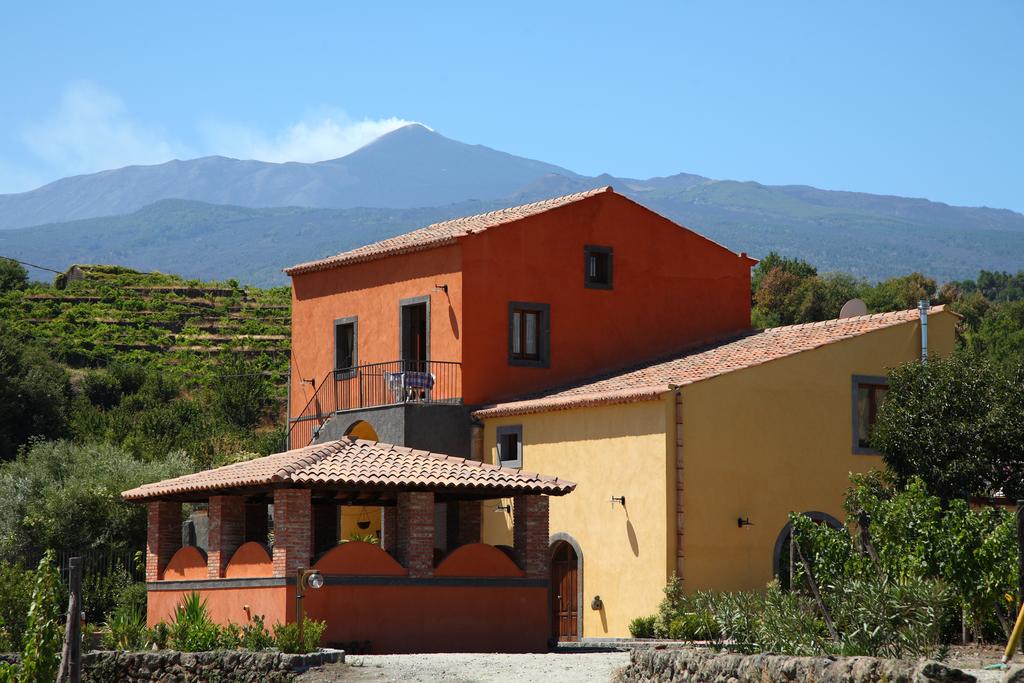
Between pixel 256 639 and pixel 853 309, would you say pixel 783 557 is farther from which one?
pixel 256 639

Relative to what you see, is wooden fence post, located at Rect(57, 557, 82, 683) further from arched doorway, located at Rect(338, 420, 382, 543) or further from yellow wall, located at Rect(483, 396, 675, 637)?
arched doorway, located at Rect(338, 420, 382, 543)

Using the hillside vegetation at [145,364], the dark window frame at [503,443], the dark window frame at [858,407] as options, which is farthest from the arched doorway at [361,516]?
the dark window frame at [858,407]

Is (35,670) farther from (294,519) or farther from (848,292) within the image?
(848,292)

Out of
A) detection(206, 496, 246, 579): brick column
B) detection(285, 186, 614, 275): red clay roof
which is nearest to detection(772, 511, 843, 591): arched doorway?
detection(285, 186, 614, 275): red clay roof

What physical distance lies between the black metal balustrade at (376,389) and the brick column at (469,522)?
15.4 ft

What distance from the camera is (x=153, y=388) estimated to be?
56.2 meters

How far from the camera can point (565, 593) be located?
27016 millimetres

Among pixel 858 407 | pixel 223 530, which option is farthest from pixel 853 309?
pixel 223 530

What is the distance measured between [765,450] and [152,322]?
49210mm

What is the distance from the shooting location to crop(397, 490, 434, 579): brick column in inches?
881

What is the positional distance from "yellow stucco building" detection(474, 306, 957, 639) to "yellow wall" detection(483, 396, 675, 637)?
0.09ft

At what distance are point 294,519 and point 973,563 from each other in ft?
30.6

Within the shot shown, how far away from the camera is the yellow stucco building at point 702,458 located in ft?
81.8

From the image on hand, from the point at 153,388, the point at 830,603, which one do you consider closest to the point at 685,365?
the point at 830,603
